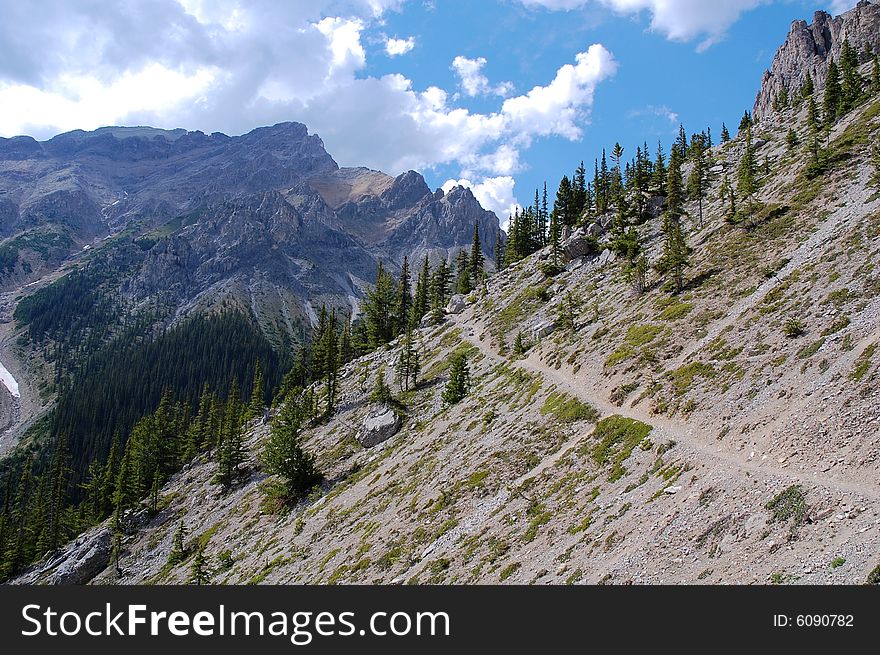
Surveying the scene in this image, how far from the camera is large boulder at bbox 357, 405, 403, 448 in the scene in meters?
62.0

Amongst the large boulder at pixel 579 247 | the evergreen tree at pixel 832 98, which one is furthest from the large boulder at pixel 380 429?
the evergreen tree at pixel 832 98

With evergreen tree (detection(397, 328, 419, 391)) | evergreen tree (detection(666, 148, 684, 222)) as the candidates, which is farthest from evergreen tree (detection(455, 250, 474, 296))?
evergreen tree (detection(666, 148, 684, 222))

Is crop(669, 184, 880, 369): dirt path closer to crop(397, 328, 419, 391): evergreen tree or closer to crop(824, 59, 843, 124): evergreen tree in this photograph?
crop(397, 328, 419, 391): evergreen tree

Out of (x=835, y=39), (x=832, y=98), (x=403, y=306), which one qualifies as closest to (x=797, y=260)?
(x=832, y=98)

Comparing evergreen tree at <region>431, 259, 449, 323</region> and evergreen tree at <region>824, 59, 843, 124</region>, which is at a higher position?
evergreen tree at <region>824, 59, 843, 124</region>

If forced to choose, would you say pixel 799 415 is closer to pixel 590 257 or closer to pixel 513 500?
pixel 513 500

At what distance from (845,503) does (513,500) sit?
17246 millimetres

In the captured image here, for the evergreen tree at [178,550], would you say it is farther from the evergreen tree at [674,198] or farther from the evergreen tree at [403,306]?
the evergreen tree at [674,198]

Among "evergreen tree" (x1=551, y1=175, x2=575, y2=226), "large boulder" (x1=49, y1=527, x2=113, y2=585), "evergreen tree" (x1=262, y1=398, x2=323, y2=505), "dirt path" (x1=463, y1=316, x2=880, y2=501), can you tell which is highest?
"evergreen tree" (x1=551, y1=175, x2=575, y2=226)

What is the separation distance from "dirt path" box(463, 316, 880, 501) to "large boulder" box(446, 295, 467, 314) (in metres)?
56.4

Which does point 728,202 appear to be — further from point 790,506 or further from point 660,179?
point 790,506

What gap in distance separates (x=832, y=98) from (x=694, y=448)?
101150 millimetres

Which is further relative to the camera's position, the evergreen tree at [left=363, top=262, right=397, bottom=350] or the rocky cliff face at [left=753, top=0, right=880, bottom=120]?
the rocky cliff face at [left=753, top=0, right=880, bottom=120]

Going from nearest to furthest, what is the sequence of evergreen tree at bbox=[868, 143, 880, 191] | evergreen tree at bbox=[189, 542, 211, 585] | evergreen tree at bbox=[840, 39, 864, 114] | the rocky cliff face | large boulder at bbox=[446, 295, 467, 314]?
evergreen tree at bbox=[868, 143, 880, 191]
evergreen tree at bbox=[189, 542, 211, 585]
evergreen tree at bbox=[840, 39, 864, 114]
large boulder at bbox=[446, 295, 467, 314]
the rocky cliff face
